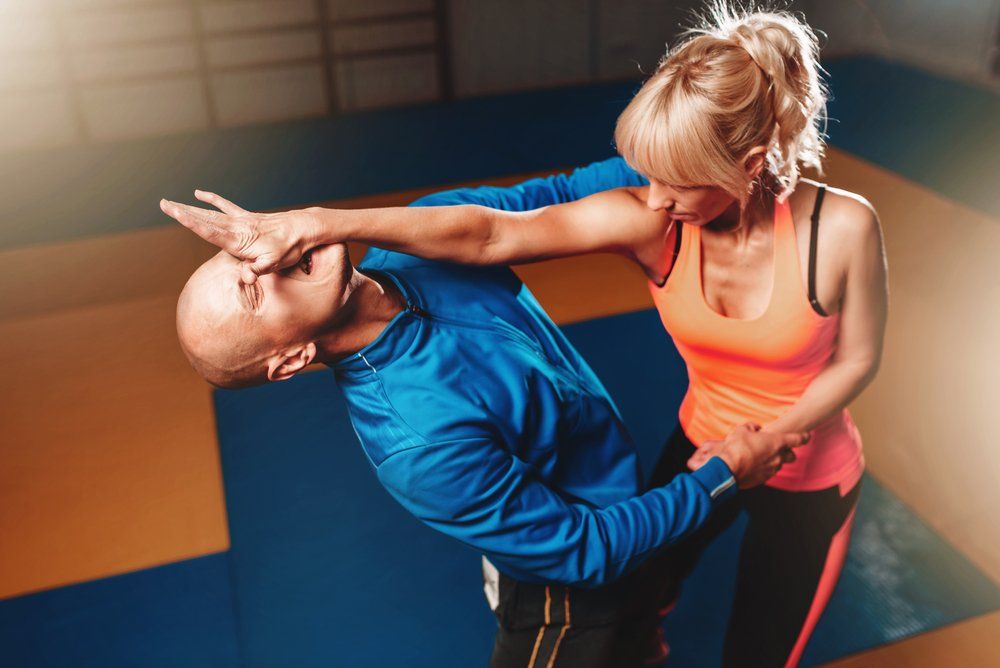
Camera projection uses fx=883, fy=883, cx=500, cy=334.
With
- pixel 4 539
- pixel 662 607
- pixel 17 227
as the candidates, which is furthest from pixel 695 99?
pixel 17 227

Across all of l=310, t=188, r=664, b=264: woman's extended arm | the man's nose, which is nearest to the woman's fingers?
l=310, t=188, r=664, b=264: woman's extended arm

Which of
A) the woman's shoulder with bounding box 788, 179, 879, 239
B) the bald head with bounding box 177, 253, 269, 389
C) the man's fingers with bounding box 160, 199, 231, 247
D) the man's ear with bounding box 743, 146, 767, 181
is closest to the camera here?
the man's fingers with bounding box 160, 199, 231, 247

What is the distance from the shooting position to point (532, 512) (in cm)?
157

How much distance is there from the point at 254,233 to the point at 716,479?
3.26 ft

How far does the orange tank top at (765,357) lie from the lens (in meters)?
1.72

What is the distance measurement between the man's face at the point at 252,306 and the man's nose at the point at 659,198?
1.82ft

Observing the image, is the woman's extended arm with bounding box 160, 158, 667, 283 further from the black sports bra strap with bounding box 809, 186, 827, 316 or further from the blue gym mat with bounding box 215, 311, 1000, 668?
the blue gym mat with bounding box 215, 311, 1000, 668

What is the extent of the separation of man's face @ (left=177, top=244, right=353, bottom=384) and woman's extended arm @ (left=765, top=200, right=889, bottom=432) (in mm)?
960

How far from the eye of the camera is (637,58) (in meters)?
7.82

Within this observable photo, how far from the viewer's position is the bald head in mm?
1382

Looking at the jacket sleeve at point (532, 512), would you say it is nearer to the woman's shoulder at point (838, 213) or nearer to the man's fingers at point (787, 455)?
the man's fingers at point (787, 455)

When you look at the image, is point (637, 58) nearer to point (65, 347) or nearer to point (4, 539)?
point (65, 347)

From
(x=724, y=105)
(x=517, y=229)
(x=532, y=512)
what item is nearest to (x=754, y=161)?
(x=724, y=105)

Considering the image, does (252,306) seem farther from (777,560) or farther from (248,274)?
(777,560)
